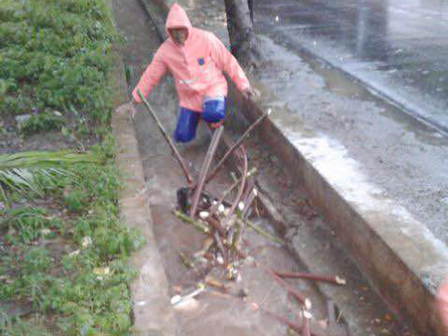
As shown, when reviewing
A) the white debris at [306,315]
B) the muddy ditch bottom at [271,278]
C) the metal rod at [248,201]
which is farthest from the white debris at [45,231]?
the white debris at [306,315]

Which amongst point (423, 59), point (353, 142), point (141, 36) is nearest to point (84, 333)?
point (353, 142)

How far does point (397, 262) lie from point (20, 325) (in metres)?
2.09

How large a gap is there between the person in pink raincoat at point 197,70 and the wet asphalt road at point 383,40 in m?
2.13

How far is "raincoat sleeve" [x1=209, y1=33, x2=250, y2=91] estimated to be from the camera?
15.7ft

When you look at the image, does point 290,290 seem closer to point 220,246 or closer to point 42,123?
point 220,246

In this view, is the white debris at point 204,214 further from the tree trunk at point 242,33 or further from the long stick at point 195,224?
the tree trunk at point 242,33

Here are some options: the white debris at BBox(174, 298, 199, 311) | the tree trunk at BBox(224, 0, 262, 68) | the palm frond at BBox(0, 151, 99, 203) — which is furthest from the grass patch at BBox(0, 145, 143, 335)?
the tree trunk at BBox(224, 0, 262, 68)

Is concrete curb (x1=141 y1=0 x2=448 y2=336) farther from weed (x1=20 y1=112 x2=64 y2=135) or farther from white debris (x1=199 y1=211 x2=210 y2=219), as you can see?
weed (x1=20 y1=112 x2=64 y2=135)

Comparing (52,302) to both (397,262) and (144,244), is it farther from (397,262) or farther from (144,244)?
(397,262)

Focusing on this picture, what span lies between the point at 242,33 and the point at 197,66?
69.1 inches

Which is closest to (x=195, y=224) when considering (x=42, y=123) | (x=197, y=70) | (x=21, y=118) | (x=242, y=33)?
(x=197, y=70)

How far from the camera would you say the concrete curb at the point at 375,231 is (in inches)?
106

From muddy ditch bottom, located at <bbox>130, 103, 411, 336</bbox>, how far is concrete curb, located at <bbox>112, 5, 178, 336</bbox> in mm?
433

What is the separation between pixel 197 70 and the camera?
15.9 ft
